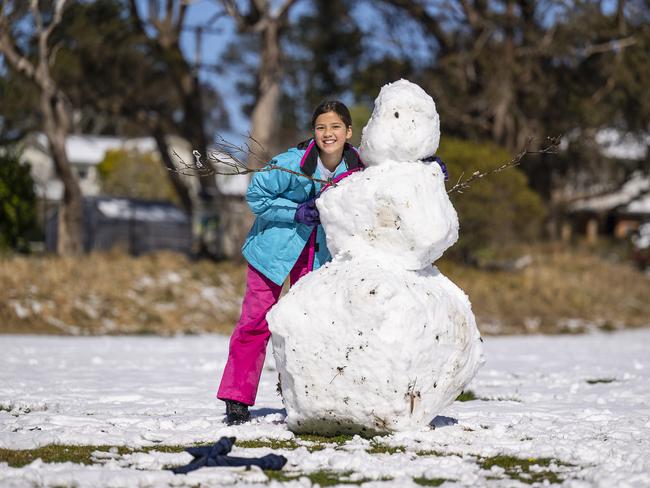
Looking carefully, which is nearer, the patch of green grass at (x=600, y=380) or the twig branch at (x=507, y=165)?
the twig branch at (x=507, y=165)

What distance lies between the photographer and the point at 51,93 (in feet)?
65.8

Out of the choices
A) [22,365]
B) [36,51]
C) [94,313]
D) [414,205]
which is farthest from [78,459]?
[36,51]

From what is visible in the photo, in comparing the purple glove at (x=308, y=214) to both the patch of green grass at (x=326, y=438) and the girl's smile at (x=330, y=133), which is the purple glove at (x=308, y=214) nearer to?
the girl's smile at (x=330, y=133)

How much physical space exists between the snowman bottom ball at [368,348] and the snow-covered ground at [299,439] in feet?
0.49

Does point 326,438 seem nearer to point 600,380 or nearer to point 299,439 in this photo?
point 299,439

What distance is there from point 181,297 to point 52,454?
41.5 ft

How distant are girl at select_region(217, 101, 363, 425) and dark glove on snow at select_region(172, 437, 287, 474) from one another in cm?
118

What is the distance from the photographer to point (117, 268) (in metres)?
17.4

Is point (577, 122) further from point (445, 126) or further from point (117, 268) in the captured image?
point (117, 268)

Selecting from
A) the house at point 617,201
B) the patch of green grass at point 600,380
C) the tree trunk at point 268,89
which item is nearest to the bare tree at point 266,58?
the tree trunk at point 268,89

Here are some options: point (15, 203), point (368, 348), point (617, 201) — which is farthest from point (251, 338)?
point (617, 201)

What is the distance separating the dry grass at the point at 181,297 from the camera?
15336 mm

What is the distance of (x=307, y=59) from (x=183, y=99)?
8882mm

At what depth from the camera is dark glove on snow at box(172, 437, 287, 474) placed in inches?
162
